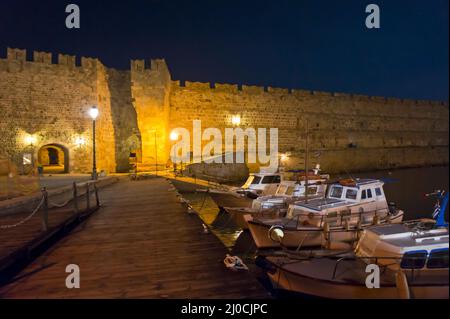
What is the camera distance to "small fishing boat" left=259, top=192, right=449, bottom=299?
4965 millimetres

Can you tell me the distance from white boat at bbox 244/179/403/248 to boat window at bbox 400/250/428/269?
2506 mm

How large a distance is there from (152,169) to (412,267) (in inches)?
674

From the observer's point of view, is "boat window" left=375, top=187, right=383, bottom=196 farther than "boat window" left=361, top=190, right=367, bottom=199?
Yes

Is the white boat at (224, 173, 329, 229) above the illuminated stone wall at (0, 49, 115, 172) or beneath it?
beneath

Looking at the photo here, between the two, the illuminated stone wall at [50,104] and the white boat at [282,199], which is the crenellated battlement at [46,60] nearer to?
the illuminated stone wall at [50,104]

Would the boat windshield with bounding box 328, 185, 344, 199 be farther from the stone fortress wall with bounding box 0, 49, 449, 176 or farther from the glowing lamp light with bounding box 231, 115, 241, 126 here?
the glowing lamp light with bounding box 231, 115, 241, 126

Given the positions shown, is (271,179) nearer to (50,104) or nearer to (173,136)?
(173,136)

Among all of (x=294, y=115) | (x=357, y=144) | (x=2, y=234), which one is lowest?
(x=2, y=234)

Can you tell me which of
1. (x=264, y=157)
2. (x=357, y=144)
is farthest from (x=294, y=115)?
(x=357, y=144)

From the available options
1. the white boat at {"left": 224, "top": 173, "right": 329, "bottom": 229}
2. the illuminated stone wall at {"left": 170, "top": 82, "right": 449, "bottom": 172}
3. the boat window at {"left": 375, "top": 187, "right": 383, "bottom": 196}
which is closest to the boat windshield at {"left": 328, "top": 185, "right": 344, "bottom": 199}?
the white boat at {"left": 224, "top": 173, "right": 329, "bottom": 229}

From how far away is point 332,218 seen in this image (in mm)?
8680
